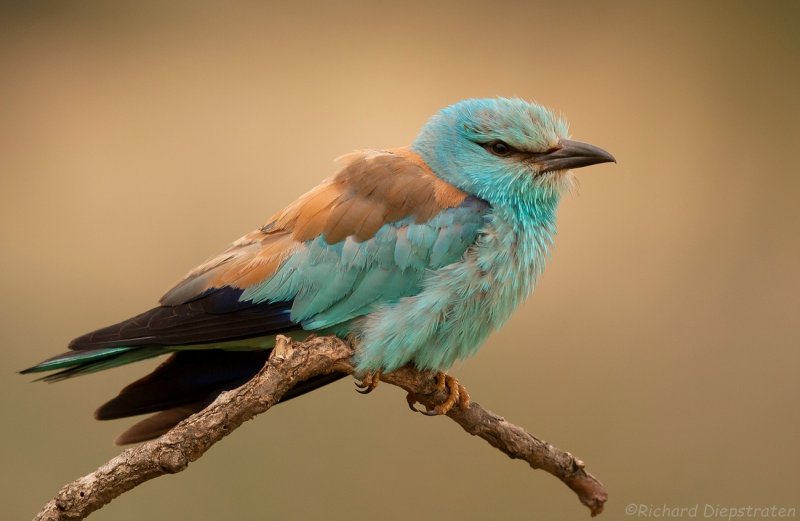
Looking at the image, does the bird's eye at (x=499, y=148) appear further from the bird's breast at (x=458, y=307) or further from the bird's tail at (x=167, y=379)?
the bird's tail at (x=167, y=379)

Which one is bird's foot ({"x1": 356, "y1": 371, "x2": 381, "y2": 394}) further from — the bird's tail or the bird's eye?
the bird's eye

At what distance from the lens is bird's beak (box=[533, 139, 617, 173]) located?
7.98 ft

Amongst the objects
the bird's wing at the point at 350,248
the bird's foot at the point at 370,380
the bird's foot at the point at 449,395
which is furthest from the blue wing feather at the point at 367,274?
the bird's foot at the point at 449,395

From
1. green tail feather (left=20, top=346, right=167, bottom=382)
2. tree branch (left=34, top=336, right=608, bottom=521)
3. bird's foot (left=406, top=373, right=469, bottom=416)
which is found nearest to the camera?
tree branch (left=34, top=336, right=608, bottom=521)

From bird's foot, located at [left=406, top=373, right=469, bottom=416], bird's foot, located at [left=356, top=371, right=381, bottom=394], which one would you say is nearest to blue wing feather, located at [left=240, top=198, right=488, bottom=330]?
bird's foot, located at [left=356, top=371, right=381, bottom=394]

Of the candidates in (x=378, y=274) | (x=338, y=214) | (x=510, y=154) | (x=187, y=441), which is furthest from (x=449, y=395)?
(x=187, y=441)

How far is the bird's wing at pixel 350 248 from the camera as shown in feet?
7.59

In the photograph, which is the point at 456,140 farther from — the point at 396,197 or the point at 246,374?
the point at 246,374

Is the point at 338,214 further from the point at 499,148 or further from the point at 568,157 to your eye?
the point at 568,157

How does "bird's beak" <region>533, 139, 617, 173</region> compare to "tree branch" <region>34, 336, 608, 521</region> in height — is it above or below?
above

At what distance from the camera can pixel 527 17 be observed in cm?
390

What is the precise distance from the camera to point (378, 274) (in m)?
2.32

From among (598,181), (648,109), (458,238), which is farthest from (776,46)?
(458,238)

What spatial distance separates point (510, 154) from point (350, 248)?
485mm
